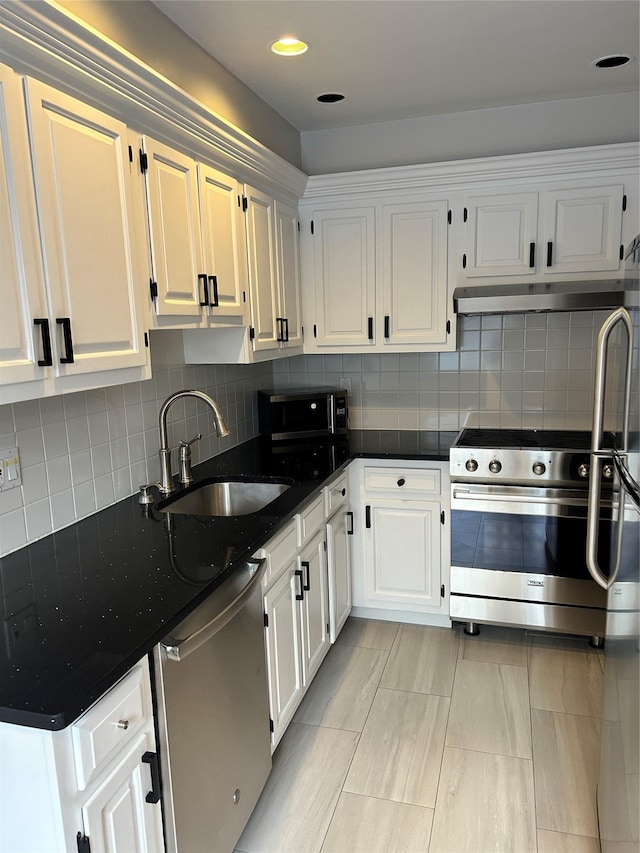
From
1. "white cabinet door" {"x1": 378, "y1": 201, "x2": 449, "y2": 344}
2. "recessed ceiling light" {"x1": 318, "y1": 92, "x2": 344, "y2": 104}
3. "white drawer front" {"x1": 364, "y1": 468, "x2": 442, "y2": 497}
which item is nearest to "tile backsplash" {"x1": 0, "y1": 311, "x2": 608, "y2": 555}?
"white cabinet door" {"x1": 378, "y1": 201, "x2": 449, "y2": 344}

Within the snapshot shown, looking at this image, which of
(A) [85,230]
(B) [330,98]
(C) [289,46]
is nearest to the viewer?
(A) [85,230]

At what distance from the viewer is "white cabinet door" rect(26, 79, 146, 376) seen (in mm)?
1392

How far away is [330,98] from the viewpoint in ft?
8.92

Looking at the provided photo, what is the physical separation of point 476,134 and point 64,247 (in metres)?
2.31

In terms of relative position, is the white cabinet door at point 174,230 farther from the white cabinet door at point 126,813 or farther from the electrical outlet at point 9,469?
the white cabinet door at point 126,813

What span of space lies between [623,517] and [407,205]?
1994 mm

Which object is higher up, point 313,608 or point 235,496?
point 235,496

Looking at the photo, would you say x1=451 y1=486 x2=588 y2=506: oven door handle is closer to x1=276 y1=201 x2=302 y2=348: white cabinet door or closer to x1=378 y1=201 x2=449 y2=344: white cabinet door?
x1=378 y1=201 x2=449 y2=344: white cabinet door

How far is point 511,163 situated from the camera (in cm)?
276

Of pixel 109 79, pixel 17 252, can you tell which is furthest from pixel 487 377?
pixel 17 252

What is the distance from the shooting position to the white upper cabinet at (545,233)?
8.97ft

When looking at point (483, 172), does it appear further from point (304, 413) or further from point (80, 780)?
point (80, 780)

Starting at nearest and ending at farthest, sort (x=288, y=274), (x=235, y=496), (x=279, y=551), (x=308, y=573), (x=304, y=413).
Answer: (x=279, y=551)
(x=308, y=573)
(x=235, y=496)
(x=288, y=274)
(x=304, y=413)

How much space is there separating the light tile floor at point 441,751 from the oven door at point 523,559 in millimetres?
188
